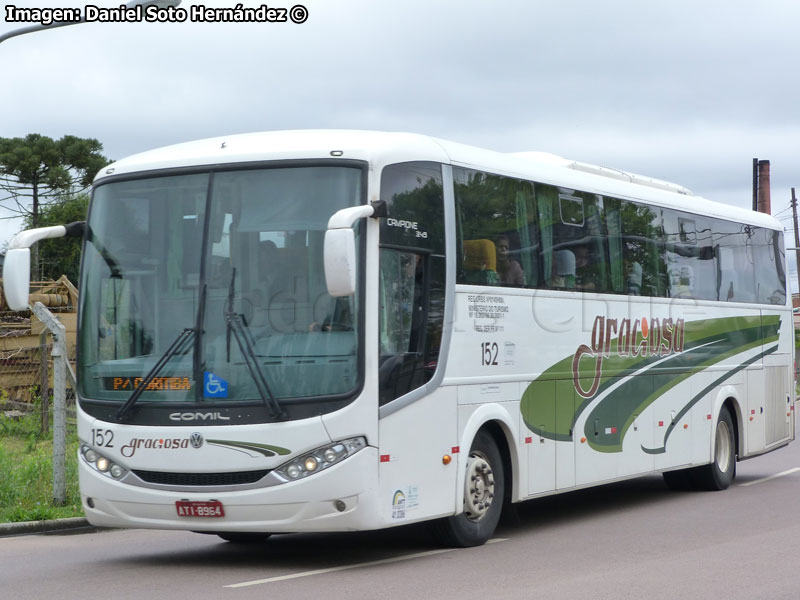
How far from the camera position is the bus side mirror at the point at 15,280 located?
9.59 metres

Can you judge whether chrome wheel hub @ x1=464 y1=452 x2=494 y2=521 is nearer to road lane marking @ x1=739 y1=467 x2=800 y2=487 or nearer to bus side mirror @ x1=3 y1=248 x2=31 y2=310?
bus side mirror @ x1=3 y1=248 x2=31 y2=310

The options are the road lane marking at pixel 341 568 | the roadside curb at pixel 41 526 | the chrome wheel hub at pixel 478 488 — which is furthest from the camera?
the roadside curb at pixel 41 526

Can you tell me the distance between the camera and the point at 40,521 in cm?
1324

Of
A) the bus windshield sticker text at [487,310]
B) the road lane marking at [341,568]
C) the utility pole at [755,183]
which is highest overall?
the utility pole at [755,183]

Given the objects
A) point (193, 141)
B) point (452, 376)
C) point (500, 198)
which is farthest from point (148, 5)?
point (452, 376)

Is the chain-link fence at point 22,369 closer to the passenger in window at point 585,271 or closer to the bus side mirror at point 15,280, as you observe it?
the passenger in window at point 585,271

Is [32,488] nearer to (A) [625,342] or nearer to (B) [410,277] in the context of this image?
(B) [410,277]

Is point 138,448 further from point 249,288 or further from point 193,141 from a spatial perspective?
point 193,141

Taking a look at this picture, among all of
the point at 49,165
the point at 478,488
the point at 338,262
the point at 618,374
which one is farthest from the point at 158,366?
the point at 49,165

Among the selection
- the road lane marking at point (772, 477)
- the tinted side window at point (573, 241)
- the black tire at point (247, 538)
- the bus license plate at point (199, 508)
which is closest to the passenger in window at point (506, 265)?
the tinted side window at point (573, 241)

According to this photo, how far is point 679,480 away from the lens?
55.5 ft

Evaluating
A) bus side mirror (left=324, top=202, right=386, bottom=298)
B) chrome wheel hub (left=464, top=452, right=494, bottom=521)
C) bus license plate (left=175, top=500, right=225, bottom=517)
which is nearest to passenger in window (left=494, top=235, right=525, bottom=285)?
chrome wheel hub (left=464, top=452, right=494, bottom=521)

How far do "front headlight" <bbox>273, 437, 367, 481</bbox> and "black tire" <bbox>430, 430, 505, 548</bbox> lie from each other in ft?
5.56

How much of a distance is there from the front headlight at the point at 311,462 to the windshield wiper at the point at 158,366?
124cm
